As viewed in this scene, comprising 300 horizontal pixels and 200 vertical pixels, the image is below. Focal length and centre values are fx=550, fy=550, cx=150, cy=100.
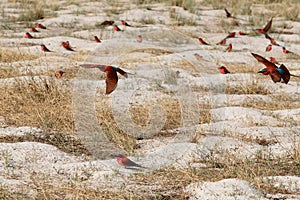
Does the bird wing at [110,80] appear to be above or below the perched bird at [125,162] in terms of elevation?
above

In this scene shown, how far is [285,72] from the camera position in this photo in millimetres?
3314

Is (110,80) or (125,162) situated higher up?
(110,80)

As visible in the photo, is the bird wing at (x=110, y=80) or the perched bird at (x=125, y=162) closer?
the perched bird at (x=125, y=162)

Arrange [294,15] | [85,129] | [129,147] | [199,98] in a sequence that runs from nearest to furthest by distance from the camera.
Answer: [129,147] < [85,129] < [199,98] < [294,15]

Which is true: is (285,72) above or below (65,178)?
above

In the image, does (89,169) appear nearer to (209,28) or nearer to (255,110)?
(255,110)

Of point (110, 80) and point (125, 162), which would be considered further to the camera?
point (110, 80)

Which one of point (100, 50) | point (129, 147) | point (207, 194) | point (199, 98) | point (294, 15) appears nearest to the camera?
point (207, 194)

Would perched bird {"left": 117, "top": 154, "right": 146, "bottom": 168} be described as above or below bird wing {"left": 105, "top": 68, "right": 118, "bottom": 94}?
below

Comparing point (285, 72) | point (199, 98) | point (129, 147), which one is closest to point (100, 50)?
point (199, 98)

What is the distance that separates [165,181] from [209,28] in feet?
21.2

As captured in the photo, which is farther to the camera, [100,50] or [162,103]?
[100,50]

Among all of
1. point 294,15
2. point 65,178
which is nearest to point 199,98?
point 65,178

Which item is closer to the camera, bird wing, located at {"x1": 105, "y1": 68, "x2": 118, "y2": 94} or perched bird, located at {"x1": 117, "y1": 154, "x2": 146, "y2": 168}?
perched bird, located at {"x1": 117, "y1": 154, "x2": 146, "y2": 168}
